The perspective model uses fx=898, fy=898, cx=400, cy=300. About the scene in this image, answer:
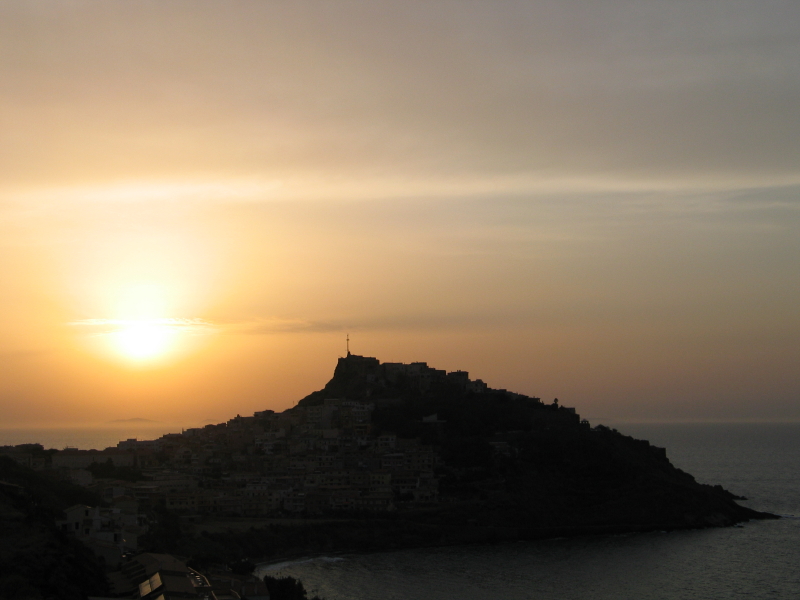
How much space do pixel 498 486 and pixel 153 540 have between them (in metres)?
22.3

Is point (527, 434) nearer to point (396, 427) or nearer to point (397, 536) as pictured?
point (396, 427)

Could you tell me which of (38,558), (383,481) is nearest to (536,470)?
(383,481)

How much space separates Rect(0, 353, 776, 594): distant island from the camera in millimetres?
42019

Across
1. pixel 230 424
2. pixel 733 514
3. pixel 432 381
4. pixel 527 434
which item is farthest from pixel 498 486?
pixel 230 424

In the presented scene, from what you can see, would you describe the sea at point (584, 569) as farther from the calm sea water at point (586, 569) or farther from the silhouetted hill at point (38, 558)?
the silhouetted hill at point (38, 558)

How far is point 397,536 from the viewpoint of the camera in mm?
44406

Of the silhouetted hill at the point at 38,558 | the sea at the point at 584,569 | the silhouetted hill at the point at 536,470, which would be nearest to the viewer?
the silhouetted hill at the point at 38,558

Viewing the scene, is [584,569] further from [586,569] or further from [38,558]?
[38,558]

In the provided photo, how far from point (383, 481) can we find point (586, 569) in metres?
14.9

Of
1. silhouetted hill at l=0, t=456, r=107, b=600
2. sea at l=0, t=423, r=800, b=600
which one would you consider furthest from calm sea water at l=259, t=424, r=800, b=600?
silhouetted hill at l=0, t=456, r=107, b=600

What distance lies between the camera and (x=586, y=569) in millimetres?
38750

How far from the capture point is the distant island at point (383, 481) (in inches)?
1654

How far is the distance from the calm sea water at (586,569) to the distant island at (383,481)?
212 cm

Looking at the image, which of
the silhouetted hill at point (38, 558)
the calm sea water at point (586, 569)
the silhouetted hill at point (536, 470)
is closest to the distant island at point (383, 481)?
the silhouetted hill at point (536, 470)
